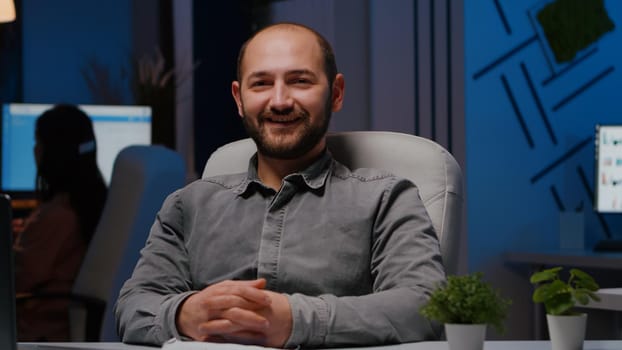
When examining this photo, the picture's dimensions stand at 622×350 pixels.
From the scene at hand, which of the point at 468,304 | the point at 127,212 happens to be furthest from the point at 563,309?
the point at 127,212

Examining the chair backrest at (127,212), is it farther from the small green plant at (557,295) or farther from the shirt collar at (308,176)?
the small green plant at (557,295)

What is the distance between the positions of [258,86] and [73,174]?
1912 millimetres

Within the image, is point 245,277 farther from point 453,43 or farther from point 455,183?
point 453,43

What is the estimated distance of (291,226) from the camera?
Answer: 1.80 metres

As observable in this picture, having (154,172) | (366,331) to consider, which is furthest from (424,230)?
(154,172)

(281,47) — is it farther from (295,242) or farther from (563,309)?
(563,309)

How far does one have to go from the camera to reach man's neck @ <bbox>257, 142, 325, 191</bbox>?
6.28 ft

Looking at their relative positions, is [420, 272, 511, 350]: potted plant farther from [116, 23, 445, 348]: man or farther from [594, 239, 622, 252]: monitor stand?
[594, 239, 622, 252]: monitor stand

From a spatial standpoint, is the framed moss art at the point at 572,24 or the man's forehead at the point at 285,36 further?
the framed moss art at the point at 572,24

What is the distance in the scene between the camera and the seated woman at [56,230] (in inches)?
132

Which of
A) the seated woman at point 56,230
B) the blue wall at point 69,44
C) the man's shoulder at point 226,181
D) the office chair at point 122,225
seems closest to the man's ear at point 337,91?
the man's shoulder at point 226,181

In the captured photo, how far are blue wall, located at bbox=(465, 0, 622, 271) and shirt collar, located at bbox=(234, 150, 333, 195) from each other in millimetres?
2216

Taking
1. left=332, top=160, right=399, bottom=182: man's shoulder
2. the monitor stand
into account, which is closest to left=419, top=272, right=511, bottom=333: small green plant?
left=332, top=160, right=399, bottom=182: man's shoulder

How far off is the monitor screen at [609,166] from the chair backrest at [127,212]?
78.6 inches
